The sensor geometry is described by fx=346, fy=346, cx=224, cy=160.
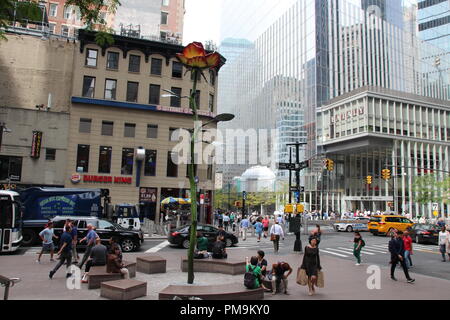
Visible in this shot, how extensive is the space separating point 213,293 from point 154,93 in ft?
102

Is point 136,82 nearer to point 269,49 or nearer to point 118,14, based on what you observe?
point 118,14

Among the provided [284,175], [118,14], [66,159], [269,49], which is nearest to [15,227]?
[66,159]

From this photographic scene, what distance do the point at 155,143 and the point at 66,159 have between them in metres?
8.66

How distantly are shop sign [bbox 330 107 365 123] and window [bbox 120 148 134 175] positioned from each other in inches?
1608

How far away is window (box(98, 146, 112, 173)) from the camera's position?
34438 millimetres

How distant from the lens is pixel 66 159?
110 feet

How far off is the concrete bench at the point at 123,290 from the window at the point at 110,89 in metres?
29.3

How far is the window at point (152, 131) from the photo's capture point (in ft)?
118

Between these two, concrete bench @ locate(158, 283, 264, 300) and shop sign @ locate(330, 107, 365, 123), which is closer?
concrete bench @ locate(158, 283, 264, 300)

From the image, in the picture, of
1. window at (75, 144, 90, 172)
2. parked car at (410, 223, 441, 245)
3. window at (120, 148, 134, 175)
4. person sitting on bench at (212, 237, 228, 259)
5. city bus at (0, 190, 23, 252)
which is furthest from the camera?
window at (120, 148, 134, 175)

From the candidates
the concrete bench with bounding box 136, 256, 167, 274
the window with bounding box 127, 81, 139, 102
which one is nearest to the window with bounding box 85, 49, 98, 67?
the window with bounding box 127, 81, 139, 102

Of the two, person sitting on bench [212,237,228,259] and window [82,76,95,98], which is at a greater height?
window [82,76,95,98]

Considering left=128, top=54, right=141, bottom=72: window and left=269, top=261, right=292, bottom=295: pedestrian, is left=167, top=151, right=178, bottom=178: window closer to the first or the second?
left=128, top=54, right=141, bottom=72: window
